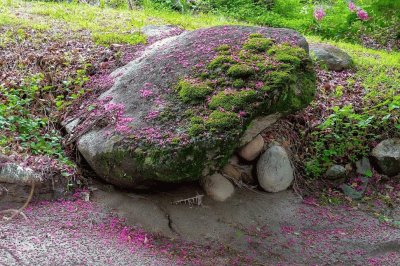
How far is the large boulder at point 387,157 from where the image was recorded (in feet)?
19.7

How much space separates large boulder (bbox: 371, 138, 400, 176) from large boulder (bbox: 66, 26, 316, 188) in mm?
1482

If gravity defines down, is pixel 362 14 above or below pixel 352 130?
above

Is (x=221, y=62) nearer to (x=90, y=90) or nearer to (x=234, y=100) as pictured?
(x=234, y=100)

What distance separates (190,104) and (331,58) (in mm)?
3577

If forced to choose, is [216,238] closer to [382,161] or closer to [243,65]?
[243,65]

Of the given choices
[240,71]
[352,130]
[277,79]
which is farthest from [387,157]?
[240,71]

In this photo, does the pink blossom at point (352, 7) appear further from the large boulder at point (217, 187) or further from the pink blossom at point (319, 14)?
the large boulder at point (217, 187)

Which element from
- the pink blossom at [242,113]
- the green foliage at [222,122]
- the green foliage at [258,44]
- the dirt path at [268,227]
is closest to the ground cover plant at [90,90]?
the green foliage at [222,122]

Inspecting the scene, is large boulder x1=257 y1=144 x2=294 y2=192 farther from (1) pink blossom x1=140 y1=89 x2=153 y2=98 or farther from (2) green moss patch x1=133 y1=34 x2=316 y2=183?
(1) pink blossom x1=140 y1=89 x2=153 y2=98

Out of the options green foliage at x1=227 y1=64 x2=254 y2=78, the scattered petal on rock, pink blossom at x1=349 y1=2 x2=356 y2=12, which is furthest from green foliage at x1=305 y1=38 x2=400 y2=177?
pink blossom at x1=349 y1=2 x2=356 y2=12

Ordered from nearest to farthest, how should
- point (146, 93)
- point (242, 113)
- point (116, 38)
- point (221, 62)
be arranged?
point (242, 113)
point (146, 93)
point (221, 62)
point (116, 38)

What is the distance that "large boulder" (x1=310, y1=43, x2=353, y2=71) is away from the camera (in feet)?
24.7

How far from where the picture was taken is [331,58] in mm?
7578

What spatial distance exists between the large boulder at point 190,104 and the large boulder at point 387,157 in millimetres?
1482
